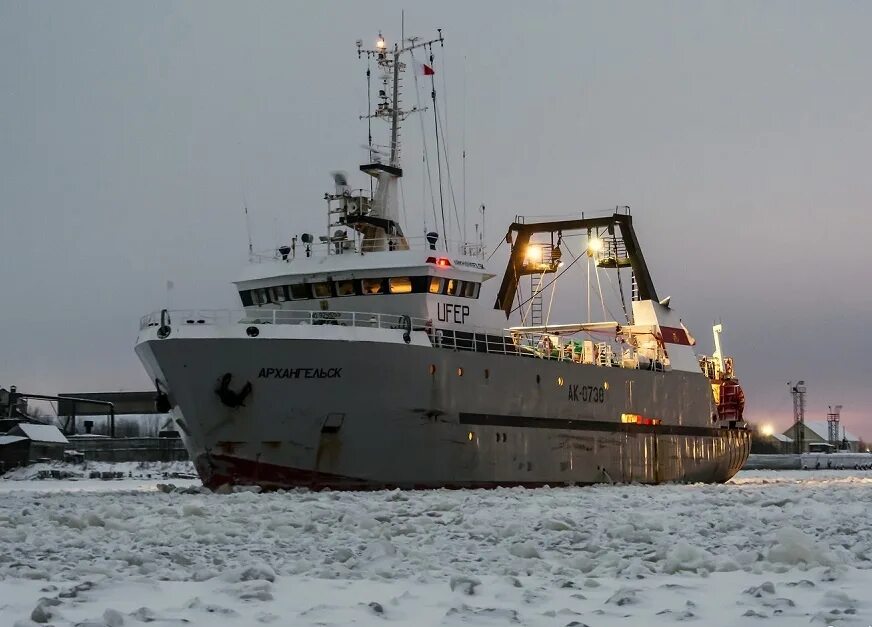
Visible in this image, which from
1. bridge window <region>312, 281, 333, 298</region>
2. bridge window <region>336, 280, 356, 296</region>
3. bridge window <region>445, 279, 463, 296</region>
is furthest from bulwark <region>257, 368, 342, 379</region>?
bridge window <region>445, 279, 463, 296</region>

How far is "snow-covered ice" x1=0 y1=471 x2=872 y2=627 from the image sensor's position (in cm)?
871

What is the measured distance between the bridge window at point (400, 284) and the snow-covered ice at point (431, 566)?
11.5 m

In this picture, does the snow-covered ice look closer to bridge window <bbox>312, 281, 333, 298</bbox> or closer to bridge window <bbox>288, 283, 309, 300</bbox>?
bridge window <bbox>312, 281, 333, 298</bbox>

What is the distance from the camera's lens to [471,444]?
27.6 metres

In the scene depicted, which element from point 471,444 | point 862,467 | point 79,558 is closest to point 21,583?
point 79,558

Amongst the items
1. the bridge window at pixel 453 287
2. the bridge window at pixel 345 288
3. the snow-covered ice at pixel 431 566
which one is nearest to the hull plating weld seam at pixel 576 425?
the bridge window at pixel 453 287

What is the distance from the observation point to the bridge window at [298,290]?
97.9 feet

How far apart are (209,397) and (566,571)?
1525cm

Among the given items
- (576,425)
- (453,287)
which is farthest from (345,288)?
(576,425)

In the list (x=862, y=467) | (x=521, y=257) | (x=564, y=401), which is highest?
(x=521, y=257)

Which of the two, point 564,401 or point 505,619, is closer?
point 505,619

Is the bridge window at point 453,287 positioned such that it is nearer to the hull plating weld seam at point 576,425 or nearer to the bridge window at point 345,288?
the bridge window at point 345,288

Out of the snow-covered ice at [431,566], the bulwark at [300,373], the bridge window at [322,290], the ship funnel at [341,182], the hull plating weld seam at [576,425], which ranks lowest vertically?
the snow-covered ice at [431,566]

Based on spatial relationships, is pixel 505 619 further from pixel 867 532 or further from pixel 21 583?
pixel 867 532
